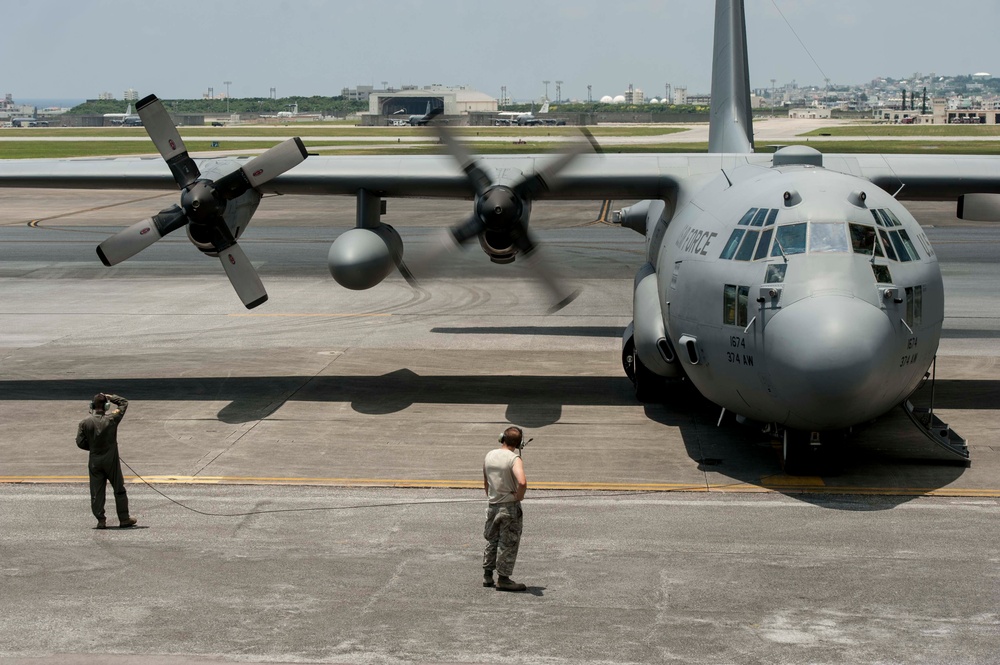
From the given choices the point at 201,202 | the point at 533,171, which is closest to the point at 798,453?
the point at 533,171

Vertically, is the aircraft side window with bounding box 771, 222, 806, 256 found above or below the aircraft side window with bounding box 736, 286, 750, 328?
above

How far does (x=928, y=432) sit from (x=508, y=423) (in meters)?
6.75

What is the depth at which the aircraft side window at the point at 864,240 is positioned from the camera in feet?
51.0

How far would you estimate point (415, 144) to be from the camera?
113312 millimetres

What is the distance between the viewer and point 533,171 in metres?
20.9

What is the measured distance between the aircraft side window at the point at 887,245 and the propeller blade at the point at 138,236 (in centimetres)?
1214

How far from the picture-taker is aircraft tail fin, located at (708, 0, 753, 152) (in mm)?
23812

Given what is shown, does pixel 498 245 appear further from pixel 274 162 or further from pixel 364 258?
pixel 274 162

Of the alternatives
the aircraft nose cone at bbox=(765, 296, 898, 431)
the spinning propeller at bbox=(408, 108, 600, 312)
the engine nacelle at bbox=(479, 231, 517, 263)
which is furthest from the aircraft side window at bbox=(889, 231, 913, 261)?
the engine nacelle at bbox=(479, 231, 517, 263)

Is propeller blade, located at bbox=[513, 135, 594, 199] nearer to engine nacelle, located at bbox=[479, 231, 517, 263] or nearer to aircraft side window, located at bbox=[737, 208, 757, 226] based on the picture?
engine nacelle, located at bbox=[479, 231, 517, 263]

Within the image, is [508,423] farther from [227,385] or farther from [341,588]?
[341,588]

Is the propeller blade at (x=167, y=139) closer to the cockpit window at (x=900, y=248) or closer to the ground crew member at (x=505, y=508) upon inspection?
the ground crew member at (x=505, y=508)

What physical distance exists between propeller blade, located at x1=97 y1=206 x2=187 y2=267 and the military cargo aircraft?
28mm

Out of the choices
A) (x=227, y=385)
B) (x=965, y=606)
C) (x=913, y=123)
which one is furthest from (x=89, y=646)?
(x=913, y=123)
